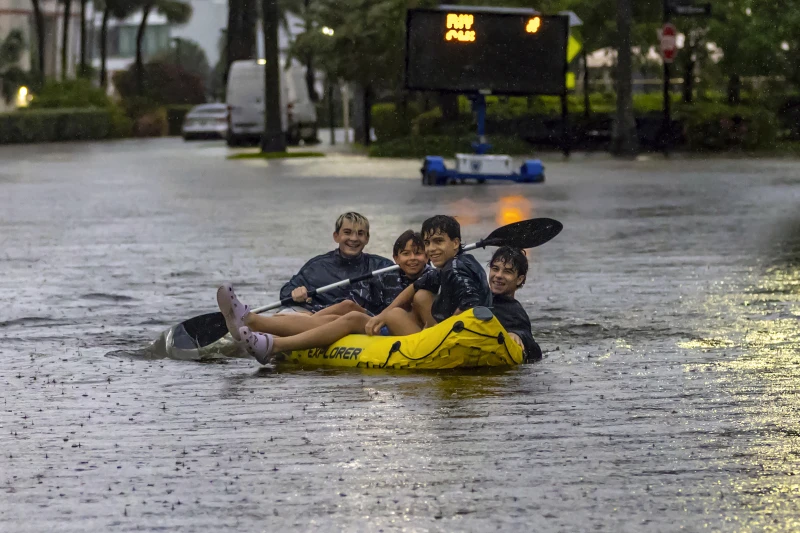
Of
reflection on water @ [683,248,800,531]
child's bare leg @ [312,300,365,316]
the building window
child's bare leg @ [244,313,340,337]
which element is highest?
the building window

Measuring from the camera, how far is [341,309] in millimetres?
9836

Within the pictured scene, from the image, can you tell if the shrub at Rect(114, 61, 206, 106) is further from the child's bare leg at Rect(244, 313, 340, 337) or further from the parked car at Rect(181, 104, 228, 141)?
the child's bare leg at Rect(244, 313, 340, 337)

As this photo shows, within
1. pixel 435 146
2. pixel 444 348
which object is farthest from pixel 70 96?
pixel 444 348

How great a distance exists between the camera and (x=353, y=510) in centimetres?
584

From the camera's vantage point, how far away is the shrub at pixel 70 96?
66000 mm

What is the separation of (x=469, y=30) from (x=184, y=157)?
1572 cm

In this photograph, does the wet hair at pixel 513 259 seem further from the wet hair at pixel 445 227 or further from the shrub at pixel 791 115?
the shrub at pixel 791 115

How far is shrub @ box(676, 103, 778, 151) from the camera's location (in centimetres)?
4050

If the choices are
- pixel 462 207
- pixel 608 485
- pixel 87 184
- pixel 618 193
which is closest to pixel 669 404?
pixel 608 485

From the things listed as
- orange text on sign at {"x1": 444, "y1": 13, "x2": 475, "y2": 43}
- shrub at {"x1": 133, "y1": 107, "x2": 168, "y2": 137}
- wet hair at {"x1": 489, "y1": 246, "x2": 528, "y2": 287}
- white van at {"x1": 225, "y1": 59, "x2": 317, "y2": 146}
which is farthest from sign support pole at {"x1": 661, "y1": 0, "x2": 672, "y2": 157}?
shrub at {"x1": 133, "y1": 107, "x2": 168, "y2": 137}

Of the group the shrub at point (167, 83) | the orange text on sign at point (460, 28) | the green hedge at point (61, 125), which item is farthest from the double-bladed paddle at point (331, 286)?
the shrub at point (167, 83)

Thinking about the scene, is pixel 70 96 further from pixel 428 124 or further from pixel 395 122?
pixel 428 124

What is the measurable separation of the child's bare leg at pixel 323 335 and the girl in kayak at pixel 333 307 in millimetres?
53

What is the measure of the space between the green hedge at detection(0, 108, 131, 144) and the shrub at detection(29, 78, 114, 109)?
0.77 meters
